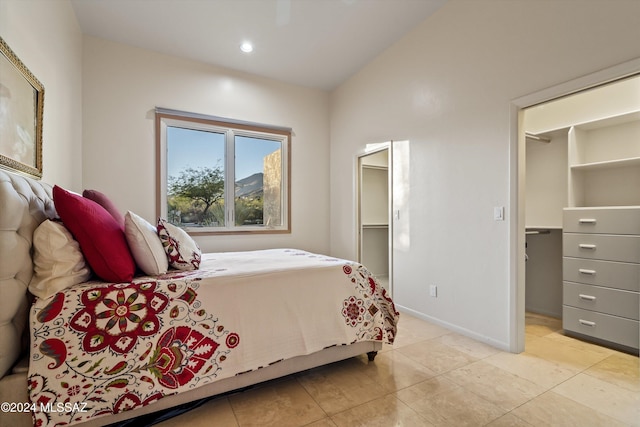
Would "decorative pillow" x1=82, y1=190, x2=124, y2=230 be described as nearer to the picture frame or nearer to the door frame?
the picture frame

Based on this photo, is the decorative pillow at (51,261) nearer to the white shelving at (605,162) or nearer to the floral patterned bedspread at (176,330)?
the floral patterned bedspread at (176,330)

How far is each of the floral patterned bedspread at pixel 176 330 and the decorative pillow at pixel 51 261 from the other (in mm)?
56

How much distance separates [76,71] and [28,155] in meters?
1.65

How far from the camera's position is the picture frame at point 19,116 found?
1.51 m

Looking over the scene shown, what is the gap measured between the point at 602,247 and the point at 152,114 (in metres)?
4.64

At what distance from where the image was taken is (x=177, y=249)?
6.17 ft

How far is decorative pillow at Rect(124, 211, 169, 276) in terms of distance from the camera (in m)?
1.62

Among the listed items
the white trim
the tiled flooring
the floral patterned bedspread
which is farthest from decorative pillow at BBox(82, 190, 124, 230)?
the white trim

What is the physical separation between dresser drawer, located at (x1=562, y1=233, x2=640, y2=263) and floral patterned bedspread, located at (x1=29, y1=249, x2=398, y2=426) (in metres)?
1.98

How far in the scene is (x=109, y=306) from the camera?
A: 4.44 feet


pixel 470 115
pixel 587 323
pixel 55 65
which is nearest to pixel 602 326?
pixel 587 323

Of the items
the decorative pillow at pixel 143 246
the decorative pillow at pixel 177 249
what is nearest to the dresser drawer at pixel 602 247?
the decorative pillow at pixel 177 249

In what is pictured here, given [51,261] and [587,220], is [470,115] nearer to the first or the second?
[587,220]

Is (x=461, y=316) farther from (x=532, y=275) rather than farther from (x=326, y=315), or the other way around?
(x=326, y=315)
